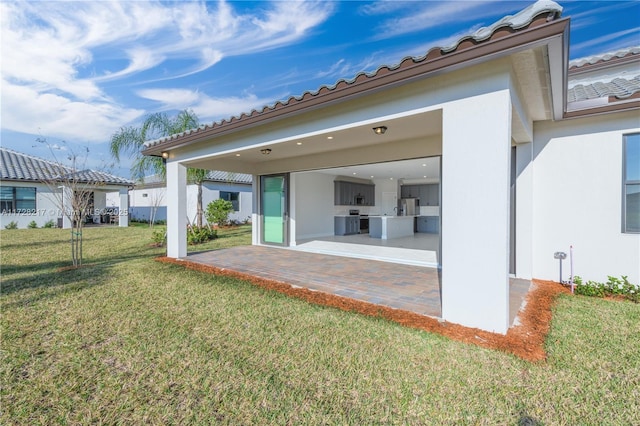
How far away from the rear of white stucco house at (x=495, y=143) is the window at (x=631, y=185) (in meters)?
0.02

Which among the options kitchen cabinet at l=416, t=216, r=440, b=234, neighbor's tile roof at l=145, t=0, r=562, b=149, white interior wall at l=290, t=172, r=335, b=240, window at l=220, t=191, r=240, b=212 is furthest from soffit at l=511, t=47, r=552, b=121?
window at l=220, t=191, r=240, b=212

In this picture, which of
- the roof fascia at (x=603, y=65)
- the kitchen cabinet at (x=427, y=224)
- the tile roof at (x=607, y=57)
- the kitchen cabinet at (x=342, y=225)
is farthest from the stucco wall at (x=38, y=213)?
the tile roof at (x=607, y=57)

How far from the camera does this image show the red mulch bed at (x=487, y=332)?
3.11m

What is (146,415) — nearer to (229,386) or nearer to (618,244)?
(229,386)

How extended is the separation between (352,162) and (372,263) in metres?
2.92

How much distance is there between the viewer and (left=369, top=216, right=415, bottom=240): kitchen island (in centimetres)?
1273

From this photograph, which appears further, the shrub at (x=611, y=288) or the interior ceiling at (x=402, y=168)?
the interior ceiling at (x=402, y=168)

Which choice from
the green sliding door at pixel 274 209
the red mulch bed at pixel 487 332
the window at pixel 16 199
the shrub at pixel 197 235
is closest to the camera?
the red mulch bed at pixel 487 332

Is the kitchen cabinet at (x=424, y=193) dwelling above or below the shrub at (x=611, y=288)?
above

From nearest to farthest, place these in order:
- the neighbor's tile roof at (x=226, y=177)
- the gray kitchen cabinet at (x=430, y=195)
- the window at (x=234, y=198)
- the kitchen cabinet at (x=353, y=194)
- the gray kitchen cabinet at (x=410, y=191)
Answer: the kitchen cabinet at (x=353, y=194)
the gray kitchen cabinet at (x=430, y=195)
the gray kitchen cabinet at (x=410, y=191)
the neighbor's tile roof at (x=226, y=177)
the window at (x=234, y=198)

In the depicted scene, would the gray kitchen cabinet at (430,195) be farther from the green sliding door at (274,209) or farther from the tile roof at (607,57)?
the green sliding door at (274,209)

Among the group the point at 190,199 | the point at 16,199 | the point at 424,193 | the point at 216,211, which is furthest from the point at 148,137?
the point at 424,193

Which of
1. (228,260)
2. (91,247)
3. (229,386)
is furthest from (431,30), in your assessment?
(91,247)

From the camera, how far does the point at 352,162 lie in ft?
27.0
